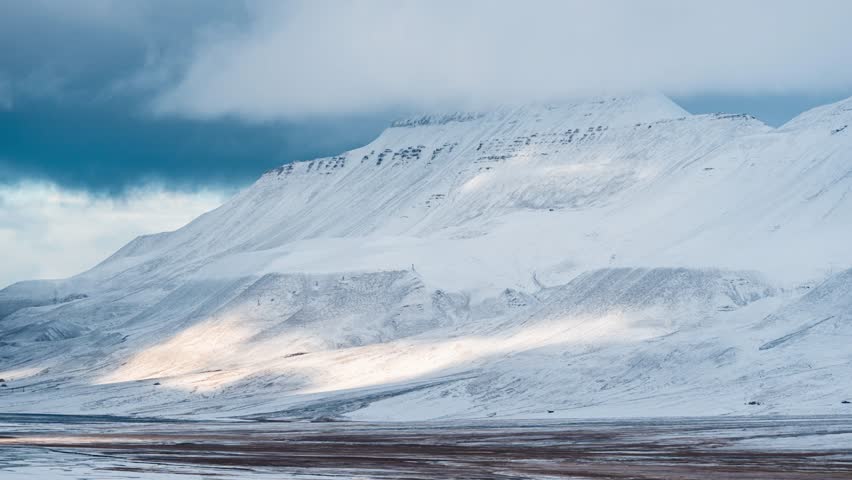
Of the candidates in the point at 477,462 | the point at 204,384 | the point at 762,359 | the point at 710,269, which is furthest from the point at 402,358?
the point at 477,462

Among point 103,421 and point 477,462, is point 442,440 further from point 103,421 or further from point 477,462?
point 103,421

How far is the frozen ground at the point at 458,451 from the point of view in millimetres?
68062

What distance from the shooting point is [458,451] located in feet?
280

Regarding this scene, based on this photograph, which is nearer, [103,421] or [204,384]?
[103,421]

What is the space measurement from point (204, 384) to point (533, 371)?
50825 millimetres

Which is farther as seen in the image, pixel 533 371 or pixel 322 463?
pixel 533 371

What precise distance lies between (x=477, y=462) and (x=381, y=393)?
85.7 metres

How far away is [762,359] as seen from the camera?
14200cm

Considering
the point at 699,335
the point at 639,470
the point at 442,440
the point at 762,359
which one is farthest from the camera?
the point at 699,335

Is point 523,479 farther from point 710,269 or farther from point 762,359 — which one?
point 710,269

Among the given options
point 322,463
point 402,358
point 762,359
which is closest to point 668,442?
point 322,463

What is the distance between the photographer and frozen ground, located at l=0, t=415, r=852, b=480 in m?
68.1

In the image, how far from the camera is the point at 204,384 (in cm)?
19012

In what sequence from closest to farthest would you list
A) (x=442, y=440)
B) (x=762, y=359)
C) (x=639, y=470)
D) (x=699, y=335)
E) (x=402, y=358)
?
(x=639, y=470) → (x=442, y=440) → (x=762, y=359) → (x=699, y=335) → (x=402, y=358)
